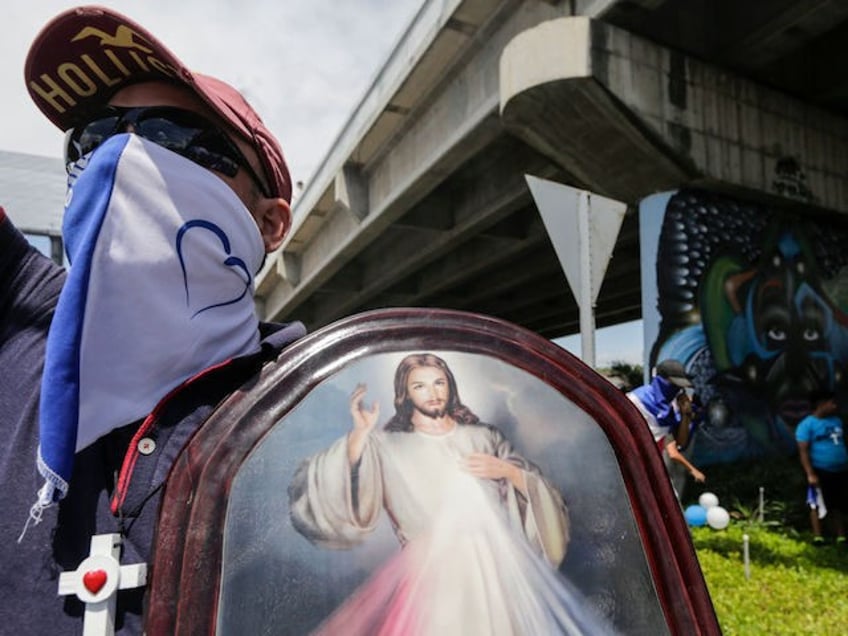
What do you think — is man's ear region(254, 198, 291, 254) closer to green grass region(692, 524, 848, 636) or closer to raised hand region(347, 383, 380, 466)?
raised hand region(347, 383, 380, 466)

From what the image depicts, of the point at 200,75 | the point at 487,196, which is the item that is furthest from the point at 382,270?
the point at 200,75

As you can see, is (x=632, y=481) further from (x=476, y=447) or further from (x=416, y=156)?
(x=416, y=156)

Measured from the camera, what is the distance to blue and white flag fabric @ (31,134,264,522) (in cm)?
89

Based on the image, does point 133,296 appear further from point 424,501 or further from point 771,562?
point 771,562

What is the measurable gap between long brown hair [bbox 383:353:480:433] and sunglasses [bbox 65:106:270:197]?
0.49 m

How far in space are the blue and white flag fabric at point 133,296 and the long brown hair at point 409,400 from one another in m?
0.29

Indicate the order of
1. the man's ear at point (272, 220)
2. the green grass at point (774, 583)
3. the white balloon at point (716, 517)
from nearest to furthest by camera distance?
the man's ear at point (272, 220), the green grass at point (774, 583), the white balloon at point (716, 517)

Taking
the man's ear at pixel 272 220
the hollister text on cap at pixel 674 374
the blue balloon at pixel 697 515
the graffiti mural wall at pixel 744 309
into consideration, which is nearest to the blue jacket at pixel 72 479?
the man's ear at pixel 272 220

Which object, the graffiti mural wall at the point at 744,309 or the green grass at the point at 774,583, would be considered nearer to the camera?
the green grass at the point at 774,583

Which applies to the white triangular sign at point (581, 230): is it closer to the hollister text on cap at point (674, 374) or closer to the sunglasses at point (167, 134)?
the hollister text on cap at point (674, 374)

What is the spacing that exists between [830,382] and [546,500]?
9.59 meters

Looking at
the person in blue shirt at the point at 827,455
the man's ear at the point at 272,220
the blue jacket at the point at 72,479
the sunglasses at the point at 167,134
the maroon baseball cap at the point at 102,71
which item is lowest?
the person in blue shirt at the point at 827,455

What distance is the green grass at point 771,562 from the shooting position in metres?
4.41

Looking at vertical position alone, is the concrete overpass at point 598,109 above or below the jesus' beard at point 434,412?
above
